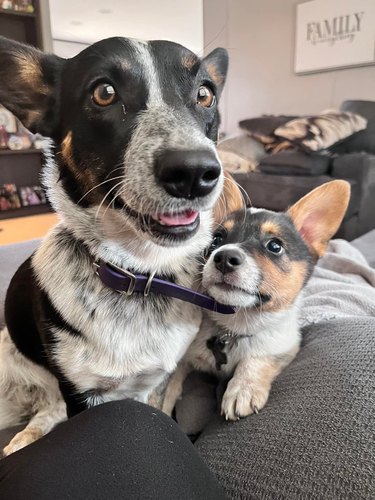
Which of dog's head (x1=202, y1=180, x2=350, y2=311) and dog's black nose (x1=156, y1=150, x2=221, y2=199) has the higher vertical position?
dog's black nose (x1=156, y1=150, x2=221, y2=199)

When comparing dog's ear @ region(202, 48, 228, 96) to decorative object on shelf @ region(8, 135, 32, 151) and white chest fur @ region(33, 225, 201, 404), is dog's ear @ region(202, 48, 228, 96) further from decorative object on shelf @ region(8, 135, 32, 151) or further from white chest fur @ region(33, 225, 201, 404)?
decorative object on shelf @ region(8, 135, 32, 151)

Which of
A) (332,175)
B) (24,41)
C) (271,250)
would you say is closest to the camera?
(271,250)

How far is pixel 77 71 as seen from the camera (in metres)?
0.85

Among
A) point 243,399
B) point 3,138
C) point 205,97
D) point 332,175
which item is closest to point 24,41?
point 3,138

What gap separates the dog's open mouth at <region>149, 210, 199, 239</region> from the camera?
0.80 m

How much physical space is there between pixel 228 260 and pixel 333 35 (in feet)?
12.7

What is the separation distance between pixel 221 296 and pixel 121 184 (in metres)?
0.34

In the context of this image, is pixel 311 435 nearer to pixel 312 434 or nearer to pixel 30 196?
pixel 312 434

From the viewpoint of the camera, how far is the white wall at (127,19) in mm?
6785

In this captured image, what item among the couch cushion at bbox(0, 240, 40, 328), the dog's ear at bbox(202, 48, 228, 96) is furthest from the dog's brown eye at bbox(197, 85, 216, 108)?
the couch cushion at bbox(0, 240, 40, 328)

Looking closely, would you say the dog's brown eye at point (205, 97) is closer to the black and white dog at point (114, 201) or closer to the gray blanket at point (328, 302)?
the black and white dog at point (114, 201)

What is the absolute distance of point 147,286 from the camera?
0.95 meters

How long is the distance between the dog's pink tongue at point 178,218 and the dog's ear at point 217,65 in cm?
42

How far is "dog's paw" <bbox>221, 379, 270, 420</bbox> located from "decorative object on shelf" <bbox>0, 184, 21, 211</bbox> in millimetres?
3547
